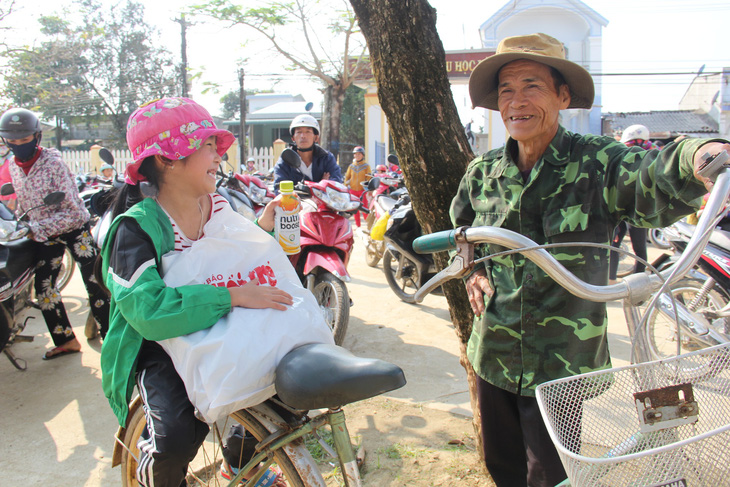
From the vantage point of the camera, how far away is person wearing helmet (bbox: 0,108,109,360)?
12.1ft

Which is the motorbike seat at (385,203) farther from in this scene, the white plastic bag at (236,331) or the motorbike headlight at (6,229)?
the white plastic bag at (236,331)

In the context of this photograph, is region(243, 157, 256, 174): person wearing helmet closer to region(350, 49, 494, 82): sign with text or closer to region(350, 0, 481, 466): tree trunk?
region(350, 49, 494, 82): sign with text

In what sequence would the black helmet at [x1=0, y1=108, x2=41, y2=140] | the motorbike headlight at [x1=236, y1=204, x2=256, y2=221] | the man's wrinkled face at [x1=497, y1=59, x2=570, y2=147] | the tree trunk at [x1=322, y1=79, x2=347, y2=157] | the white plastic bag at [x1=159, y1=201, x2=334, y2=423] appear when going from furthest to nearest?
the tree trunk at [x1=322, y1=79, x2=347, y2=157], the motorbike headlight at [x1=236, y1=204, x2=256, y2=221], the black helmet at [x1=0, y1=108, x2=41, y2=140], the man's wrinkled face at [x1=497, y1=59, x2=570, y2=147], the white plastic bag at [x1=159, y1=201, x2=334, y2=423]

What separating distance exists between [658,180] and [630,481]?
78 cm

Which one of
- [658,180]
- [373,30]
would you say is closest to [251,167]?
[373,30]

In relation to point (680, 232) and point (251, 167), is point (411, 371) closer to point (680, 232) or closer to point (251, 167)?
point (680, 232)

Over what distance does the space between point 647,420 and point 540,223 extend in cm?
72

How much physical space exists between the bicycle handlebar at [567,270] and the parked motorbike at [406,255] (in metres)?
3.17

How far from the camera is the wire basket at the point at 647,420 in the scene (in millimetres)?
1012

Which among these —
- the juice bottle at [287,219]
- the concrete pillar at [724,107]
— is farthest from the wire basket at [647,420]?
the concrete pillar at [724,107]

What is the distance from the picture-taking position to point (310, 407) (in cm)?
143

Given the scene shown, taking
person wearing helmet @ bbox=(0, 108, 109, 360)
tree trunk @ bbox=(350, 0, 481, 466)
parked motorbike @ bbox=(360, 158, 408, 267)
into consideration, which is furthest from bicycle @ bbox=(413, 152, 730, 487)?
parked motorbike @ bbox=(360, 158, 408, 267)

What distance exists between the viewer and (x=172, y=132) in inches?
71.0

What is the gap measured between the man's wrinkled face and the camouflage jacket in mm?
62
